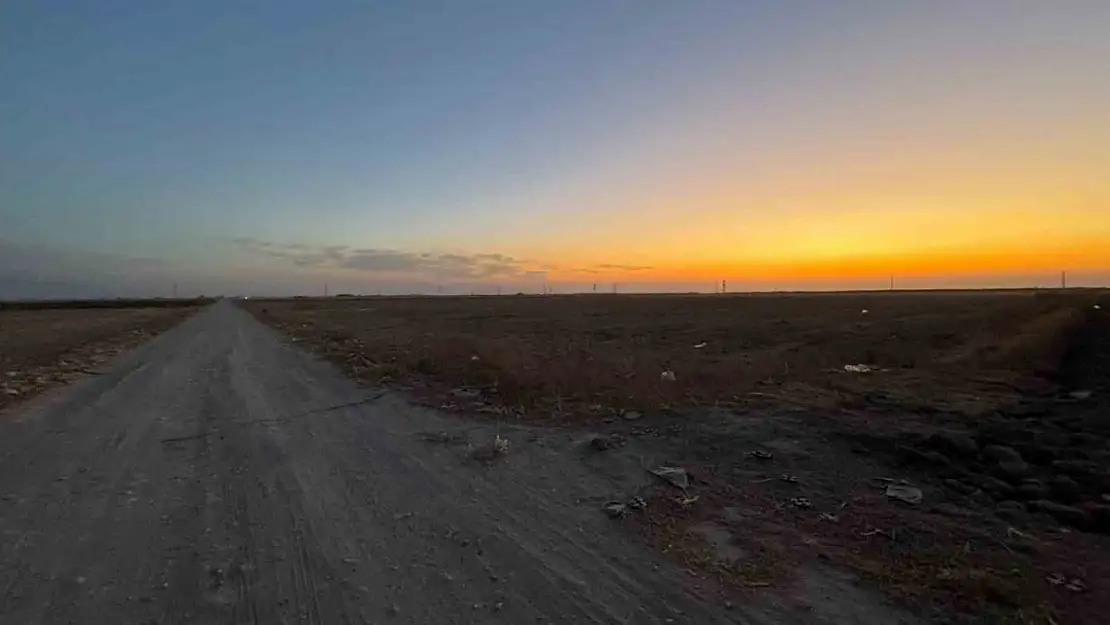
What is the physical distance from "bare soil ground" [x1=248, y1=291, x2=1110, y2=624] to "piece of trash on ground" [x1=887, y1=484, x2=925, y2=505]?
5cm

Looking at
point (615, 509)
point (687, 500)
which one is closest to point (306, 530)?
point (615, 509)

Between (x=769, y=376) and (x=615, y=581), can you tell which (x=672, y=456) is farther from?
(x=769, y=376)

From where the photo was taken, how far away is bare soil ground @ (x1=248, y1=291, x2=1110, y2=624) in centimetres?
477

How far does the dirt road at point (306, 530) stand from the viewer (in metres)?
4.27

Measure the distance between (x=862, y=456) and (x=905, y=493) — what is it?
4.12 feet

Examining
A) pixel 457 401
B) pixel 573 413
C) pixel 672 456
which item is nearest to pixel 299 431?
pixel 457 401

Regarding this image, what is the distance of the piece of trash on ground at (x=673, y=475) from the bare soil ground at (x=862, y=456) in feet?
0.27

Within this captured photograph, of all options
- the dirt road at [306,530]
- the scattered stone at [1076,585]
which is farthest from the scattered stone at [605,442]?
the scattered stone at [1076,585]

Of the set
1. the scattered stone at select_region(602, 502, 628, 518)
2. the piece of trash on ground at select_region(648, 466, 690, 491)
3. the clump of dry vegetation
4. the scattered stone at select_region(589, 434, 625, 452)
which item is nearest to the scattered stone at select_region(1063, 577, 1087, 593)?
the piece of trash on ground at select_region(648, 466, 690, 491)

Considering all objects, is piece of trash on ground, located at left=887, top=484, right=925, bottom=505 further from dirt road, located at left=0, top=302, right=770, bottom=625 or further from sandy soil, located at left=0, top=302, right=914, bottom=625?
dirt road, located at left=0, top=302, right=770, bottom=625

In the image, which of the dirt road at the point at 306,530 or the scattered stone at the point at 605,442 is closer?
the dirt road at the point at 306,530

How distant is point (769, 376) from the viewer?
44.8 ft

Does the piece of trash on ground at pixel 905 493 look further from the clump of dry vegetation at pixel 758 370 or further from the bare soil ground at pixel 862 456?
the clump of dry vegetation at pixel 758 370

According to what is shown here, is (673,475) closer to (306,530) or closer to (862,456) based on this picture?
(862,456)
